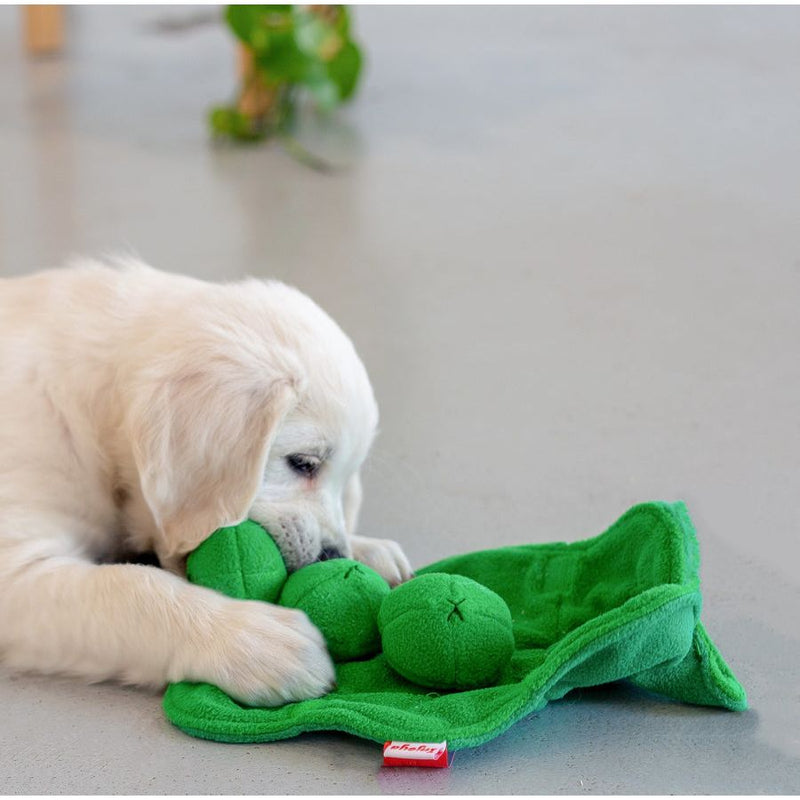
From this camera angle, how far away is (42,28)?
741 cm

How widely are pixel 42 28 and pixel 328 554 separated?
227 inches

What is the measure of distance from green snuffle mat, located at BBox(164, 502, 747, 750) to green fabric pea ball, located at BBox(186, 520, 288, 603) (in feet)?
0.64

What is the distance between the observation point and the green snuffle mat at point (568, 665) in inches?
81.1

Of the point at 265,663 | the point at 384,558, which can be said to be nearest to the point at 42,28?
the point at 384,558

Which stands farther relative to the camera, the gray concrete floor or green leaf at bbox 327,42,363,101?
green leaf at bbox 327,42,363,101

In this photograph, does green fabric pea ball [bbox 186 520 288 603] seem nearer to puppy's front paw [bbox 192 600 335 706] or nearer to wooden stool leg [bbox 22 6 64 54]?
puppy's front paw [bbox 192 600 335 706]

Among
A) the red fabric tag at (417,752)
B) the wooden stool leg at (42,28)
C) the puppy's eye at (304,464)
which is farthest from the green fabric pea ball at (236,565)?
the wooden stool leg at (42,28)

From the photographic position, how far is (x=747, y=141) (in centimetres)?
568

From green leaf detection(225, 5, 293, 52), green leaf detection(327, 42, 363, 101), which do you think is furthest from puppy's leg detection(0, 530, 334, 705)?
green leaf detection(327, 42, 363, 101)

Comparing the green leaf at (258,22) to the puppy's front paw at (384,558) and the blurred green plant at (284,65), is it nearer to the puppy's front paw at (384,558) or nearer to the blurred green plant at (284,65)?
the blurred green plant at (284,65)

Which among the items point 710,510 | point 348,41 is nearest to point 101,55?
point 348,41

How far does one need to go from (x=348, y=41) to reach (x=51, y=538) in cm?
405

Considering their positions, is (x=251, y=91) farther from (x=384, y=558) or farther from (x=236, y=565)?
(x=236, y=565)

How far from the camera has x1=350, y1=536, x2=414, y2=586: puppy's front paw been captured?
2.58 metres
